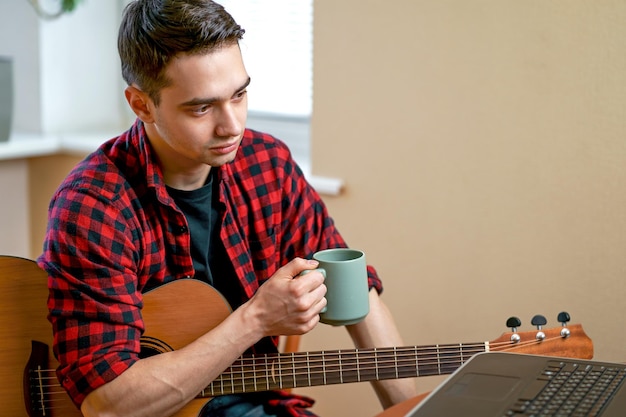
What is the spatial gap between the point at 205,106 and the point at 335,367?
1.57ft

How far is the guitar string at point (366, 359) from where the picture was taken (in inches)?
52.6

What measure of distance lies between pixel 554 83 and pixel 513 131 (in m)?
0.13

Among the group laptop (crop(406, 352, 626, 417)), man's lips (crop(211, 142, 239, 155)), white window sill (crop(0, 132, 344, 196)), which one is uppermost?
man's lips (crop(211, 142, 239, 155))

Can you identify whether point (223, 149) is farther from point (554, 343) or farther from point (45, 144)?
point (45, 144)

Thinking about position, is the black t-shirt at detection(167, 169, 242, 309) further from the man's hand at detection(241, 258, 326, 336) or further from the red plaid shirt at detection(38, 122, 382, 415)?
the man's hand at detection(241, 258, 326, 336)

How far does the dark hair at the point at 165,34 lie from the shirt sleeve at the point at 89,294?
0.22 meters

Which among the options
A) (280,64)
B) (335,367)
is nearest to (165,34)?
(335,367)

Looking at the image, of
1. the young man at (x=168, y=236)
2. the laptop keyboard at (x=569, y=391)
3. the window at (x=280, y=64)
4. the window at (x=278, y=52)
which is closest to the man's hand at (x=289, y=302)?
the young man at (x=168, y=236)

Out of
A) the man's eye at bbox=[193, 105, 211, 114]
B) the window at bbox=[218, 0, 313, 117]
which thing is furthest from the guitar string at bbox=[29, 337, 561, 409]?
the window at bbox=[218, 0, 313, 117]

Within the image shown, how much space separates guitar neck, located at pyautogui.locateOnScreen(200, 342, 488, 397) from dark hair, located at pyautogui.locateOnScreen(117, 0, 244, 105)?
0.48 m

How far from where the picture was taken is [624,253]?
1.69m

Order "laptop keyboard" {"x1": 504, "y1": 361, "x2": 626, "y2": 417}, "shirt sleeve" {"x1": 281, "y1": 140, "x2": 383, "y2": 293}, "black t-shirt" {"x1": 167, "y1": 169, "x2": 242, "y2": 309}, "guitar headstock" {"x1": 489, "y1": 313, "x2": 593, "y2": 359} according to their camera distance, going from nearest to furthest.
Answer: "laptop keyboard" {"x1": 504, "y1": 361, "x2": 626, "y2": 417} → "guitar headstock" {"x1": 489, "y1": 313, "x2": 593, "y2": 359} → "black t-shirt" {"x1": 167, "y1": 169, "x2": 242, "y2": 309} → "shirt sleeve" {"x1": 281, "y1": 140, "x2": 383, "y2": 293}

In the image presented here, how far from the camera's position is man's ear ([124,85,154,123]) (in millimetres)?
1459

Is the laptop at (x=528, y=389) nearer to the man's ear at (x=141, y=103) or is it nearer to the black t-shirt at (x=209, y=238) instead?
the black t-shirt at (x=209, y=238)
